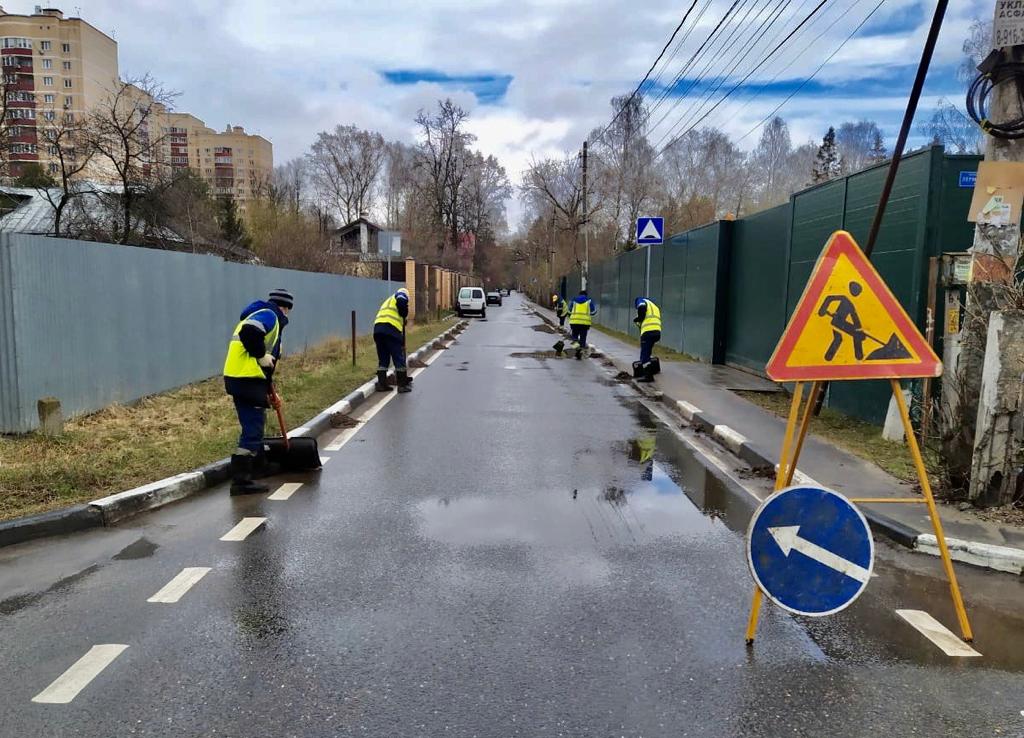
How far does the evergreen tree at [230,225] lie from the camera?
159 feet

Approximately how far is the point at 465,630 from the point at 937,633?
7.99 feet

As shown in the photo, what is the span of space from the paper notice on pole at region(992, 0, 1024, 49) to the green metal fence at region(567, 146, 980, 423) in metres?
2.41

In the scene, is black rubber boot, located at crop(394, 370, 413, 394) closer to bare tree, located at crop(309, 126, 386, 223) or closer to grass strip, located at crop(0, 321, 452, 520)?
grass strip, located at crop(0, 321, 452, 520)

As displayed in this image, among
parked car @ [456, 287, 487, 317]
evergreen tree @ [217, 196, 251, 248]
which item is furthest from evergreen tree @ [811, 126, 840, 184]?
evergreen tree @ [217, 196, 251, 248]

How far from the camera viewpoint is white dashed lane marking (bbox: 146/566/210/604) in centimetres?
393

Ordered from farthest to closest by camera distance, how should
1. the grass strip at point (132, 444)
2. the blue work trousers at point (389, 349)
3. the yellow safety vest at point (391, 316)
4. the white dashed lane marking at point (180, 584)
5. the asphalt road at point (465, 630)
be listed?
the blue work trousers at point (389, 349), the yellow safety vest at point (391, 316), the grass strip at point (132, 444), the white dashed lane marking at point (180, 584), the asphalt road at point (465, 630)

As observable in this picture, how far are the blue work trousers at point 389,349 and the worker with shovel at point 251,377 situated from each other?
5.53 m

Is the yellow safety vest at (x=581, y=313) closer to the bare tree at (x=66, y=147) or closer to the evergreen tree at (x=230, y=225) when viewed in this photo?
the bare tree at (x=66, y=147)

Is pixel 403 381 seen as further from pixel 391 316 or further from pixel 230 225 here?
pixel 230 225

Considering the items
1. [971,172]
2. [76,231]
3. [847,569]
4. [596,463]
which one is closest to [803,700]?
[847,569]

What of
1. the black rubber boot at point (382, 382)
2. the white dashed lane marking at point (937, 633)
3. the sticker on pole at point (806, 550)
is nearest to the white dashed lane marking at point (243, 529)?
the sticker on pole at point (806, 550)

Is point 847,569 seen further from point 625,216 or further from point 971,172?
point 625,216

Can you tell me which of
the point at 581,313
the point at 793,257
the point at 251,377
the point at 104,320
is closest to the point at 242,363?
the point at 251,377

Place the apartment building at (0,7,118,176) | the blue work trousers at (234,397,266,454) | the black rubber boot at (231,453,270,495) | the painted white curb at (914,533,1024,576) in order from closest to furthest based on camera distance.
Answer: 1. the painted white curb at (914,533,1024,576)
2. the black rubber boot at (231,453,270,495)
3. the blue work trousers at (234,397,266,454)
4. the apartment building at (0,7,118,176)
